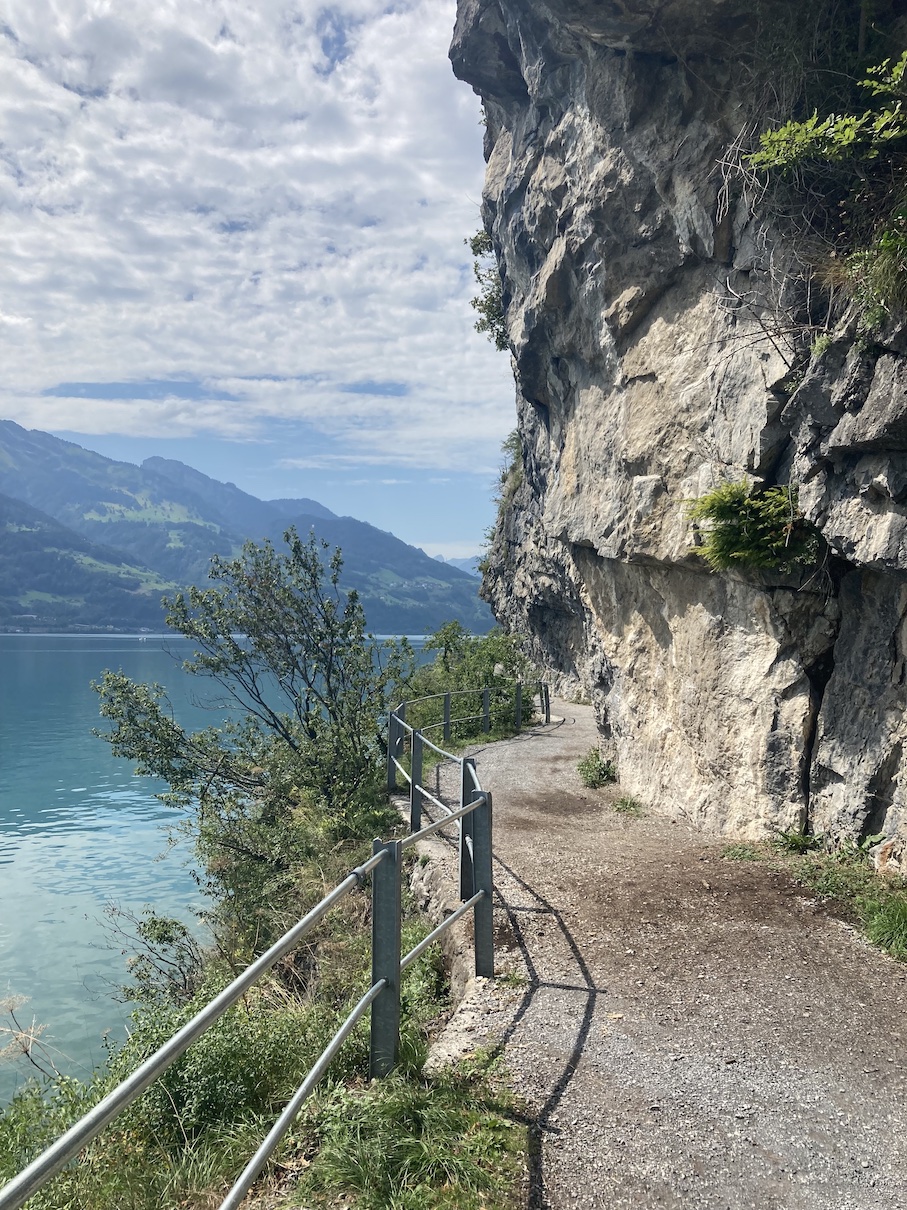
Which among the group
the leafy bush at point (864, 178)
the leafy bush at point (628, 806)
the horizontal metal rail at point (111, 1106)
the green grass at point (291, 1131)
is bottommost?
the leafy bush at point (628, 806)

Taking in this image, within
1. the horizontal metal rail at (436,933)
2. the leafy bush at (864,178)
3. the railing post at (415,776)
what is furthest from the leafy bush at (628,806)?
the leafy bush at (864,178)

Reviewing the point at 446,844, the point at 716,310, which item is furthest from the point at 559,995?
the point at 716,310

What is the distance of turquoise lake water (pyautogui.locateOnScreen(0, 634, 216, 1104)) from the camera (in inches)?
603

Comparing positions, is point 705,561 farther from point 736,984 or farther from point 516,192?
point 516,192

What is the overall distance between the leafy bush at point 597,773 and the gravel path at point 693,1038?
18.4 ft

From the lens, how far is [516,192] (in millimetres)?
17016

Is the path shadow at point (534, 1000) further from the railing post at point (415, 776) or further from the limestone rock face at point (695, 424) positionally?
the limestone rock face at point (695, 424)

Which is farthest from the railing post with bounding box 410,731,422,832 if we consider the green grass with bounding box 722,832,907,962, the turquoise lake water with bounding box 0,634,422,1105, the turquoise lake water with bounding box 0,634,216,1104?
the turquoise lake water with bounding box 0,634,216,1104

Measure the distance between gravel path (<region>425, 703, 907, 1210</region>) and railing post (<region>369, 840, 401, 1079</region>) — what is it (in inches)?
28.1

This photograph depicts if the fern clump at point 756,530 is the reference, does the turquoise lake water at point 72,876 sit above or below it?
below

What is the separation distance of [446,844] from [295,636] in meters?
8.94

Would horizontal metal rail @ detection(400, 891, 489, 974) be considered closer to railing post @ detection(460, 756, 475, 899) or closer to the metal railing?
the metal railing

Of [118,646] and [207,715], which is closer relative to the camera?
[207,715]

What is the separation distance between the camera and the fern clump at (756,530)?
28.2 feet
